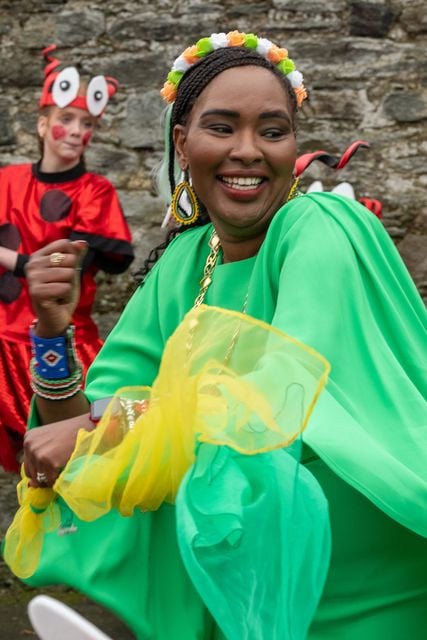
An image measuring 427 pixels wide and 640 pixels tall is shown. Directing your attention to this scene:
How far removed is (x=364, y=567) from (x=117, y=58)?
4405 mm

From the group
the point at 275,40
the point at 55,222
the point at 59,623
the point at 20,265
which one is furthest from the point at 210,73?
the point at 275,40

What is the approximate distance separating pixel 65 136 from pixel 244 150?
10.8ft

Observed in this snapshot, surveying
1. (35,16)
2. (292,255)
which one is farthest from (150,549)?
(35,16)

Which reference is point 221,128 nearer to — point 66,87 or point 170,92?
point 170,92

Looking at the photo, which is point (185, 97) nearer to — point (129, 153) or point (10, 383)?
point (10, 383)

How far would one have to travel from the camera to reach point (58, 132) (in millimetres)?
5859

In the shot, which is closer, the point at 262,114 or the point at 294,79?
the point at 262,114

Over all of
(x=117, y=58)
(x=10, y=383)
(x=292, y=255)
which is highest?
(x=292, y=255)

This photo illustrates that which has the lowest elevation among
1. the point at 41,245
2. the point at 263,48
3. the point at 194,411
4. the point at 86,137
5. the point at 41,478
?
the point at 41,245

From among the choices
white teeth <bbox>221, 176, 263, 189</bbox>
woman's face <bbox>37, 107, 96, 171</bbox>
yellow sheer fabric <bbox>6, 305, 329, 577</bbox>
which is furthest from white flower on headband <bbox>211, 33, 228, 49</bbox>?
woman's face <bbox>37, 107, 96, 171</bbox>

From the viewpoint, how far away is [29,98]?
645 centimetres

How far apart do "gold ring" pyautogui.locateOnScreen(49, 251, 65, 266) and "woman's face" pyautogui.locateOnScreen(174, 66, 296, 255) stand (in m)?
0.51

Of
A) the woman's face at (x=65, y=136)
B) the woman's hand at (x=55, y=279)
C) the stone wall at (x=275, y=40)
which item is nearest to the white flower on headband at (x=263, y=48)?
the woman's hand at (x=55, y=279)

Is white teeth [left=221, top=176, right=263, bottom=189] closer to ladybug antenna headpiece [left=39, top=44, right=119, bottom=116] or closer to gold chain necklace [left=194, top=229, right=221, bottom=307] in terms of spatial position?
gold chain necklace [left=194, top=229, right=221, bottom=307]
